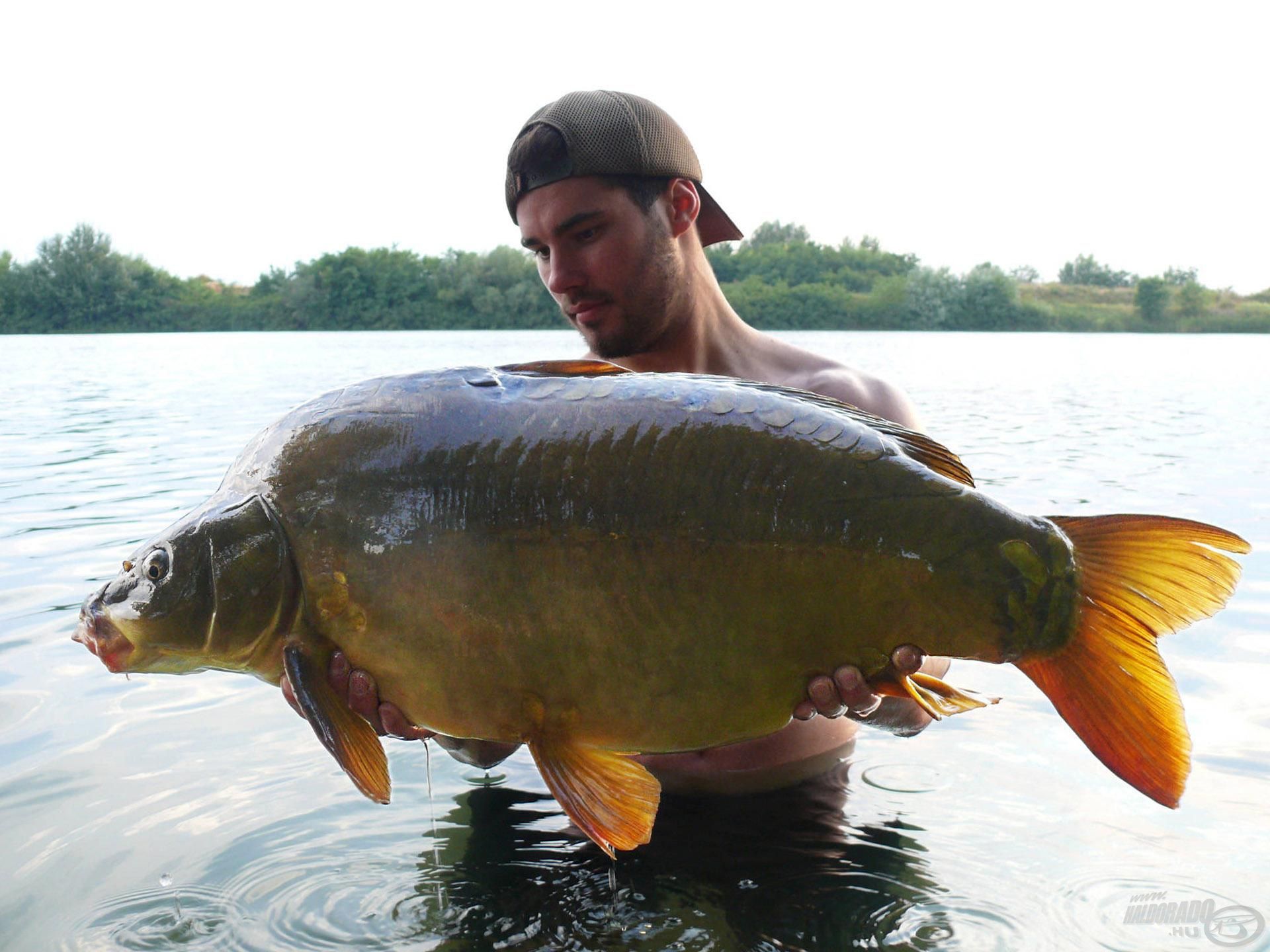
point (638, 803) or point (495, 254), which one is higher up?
point (495, 254)

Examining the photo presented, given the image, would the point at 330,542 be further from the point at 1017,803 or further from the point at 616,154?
the point at 1017,803

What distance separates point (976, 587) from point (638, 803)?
2.54 feet

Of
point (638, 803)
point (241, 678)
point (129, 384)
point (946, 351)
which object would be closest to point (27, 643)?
point (241, 678)

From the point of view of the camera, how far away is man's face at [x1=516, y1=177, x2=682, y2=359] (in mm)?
3723

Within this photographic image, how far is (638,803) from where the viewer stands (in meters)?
2.19

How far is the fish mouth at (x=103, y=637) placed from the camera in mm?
2254

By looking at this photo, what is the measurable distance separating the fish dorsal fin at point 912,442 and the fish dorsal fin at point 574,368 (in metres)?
0.28


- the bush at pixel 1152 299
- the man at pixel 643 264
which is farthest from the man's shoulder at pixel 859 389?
the bush at pixel 1152 299

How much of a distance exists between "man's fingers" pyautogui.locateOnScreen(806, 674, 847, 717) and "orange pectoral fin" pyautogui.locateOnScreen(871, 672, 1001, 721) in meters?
0.08

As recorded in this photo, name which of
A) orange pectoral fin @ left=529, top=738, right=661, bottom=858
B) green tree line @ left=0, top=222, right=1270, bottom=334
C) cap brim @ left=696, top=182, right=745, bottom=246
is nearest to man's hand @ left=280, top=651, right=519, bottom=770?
orange pectoral fin @ left=529, top=738, right=661, bottom=858

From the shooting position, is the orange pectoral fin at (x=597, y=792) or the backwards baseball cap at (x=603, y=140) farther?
the backwards baseball cap at (x=603, y=140)

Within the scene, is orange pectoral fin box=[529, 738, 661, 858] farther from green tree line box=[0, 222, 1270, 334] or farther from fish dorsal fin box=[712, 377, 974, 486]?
green tree line box=[0, 222, 1270, 334]

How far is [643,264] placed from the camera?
3.79 metres

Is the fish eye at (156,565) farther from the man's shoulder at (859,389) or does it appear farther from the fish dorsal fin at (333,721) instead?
the man's shoulder at (859,389)
